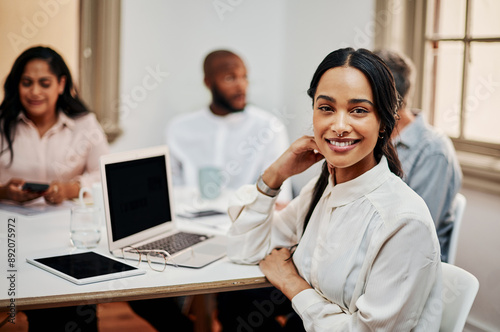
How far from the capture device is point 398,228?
1239mm

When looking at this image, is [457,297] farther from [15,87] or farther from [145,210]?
[15,87]

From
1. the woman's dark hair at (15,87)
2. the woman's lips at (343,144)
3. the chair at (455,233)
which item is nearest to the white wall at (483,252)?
the chair at (455,233)

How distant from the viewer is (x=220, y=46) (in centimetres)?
379

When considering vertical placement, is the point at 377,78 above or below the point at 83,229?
above

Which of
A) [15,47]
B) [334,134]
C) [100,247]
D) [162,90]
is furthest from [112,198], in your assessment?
[162,90]

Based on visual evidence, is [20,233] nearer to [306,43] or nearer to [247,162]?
[247,162]

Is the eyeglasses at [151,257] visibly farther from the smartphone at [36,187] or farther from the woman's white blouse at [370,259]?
the smartphone at [36,187]

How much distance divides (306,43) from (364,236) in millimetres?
2597

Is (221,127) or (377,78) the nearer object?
(377,78)

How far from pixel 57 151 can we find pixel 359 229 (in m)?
1.83

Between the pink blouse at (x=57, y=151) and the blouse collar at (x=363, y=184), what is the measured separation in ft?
4.98

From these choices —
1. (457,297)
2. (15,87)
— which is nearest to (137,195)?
(457,297)

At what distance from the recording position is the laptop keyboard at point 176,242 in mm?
1726

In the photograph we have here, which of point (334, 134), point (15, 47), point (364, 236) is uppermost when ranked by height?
point (15, 47)
